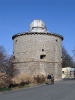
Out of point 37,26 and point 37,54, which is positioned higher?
point 37,26

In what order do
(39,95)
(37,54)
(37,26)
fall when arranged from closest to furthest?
(39,95)
(37,54)
(37,26)

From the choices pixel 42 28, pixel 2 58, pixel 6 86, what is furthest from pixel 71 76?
pixel 6 86

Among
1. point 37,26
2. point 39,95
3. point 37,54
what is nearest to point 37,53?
point 37,54

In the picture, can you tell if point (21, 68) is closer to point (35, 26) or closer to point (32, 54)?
point (32, 54)

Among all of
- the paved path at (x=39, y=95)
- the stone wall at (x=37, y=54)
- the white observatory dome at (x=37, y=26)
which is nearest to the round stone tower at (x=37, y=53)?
the stone wall at (x=37, y=54)

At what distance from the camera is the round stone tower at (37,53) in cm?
2373

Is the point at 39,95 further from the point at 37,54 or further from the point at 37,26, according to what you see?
the point at 37,26

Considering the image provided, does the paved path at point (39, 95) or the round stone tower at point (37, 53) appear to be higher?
→ the round stone tower at point (37, 53)

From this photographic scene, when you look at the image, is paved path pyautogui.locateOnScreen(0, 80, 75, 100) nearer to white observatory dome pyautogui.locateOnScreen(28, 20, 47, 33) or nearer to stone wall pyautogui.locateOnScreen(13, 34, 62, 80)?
stone wall pyautogui.locateOnScreen(13, 34, 62, 80)

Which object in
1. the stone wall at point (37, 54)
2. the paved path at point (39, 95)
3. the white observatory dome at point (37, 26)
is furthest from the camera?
the white observatory dome at point (37, 26)

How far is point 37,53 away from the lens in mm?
23922

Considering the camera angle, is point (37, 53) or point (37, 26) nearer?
point (37, 53)

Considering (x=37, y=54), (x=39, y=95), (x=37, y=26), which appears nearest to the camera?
(x=39, y=95)

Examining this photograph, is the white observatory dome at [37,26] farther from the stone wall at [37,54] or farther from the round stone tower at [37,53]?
the stone wall at [37,54]
